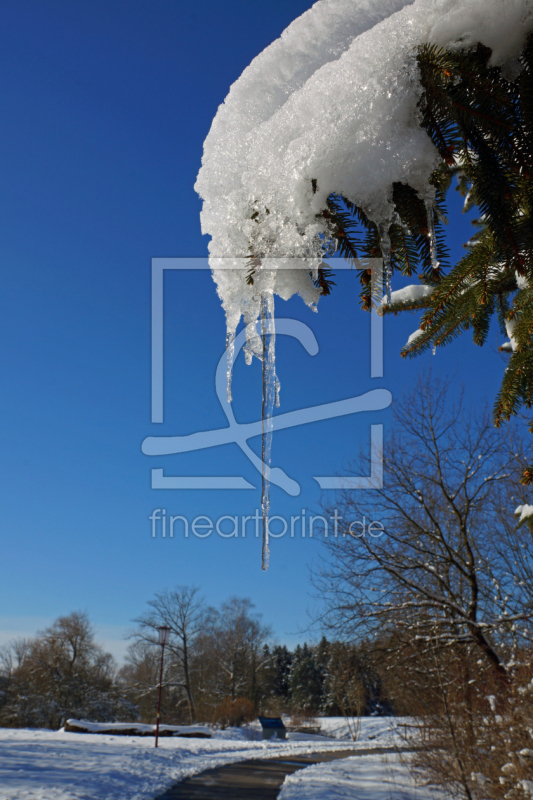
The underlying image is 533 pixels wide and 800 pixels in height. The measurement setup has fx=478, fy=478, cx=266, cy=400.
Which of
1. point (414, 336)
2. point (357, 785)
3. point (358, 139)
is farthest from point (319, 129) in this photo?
point (357, 785)

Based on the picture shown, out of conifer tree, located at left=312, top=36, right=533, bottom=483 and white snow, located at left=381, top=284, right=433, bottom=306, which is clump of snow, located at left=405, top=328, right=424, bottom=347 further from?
conifer tree, located at left=312, top=36, right=533, bottom=483

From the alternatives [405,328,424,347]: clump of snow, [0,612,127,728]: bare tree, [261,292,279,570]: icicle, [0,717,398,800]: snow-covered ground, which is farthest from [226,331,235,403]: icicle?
[0,612,127,728]: bare tree

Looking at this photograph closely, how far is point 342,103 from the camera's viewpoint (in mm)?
1099

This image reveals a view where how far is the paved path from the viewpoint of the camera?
714cm

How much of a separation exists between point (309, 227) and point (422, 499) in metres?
7.80

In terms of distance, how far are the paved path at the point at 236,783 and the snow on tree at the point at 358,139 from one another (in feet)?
27.3

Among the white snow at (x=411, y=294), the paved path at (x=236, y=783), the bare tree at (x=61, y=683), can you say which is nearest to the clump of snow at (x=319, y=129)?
the white snow at (x=411, y=294)

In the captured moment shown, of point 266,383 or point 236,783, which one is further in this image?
point 236,783

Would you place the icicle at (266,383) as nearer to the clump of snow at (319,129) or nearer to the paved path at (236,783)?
the clump of snow at (319,129)

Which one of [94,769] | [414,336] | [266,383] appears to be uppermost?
[414,336]

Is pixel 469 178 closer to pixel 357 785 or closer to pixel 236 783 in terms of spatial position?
pixel 357 785

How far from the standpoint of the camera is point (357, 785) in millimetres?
8070

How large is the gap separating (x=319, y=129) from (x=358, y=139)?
0.09 m

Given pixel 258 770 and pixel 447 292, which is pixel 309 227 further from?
pixel 258 770
